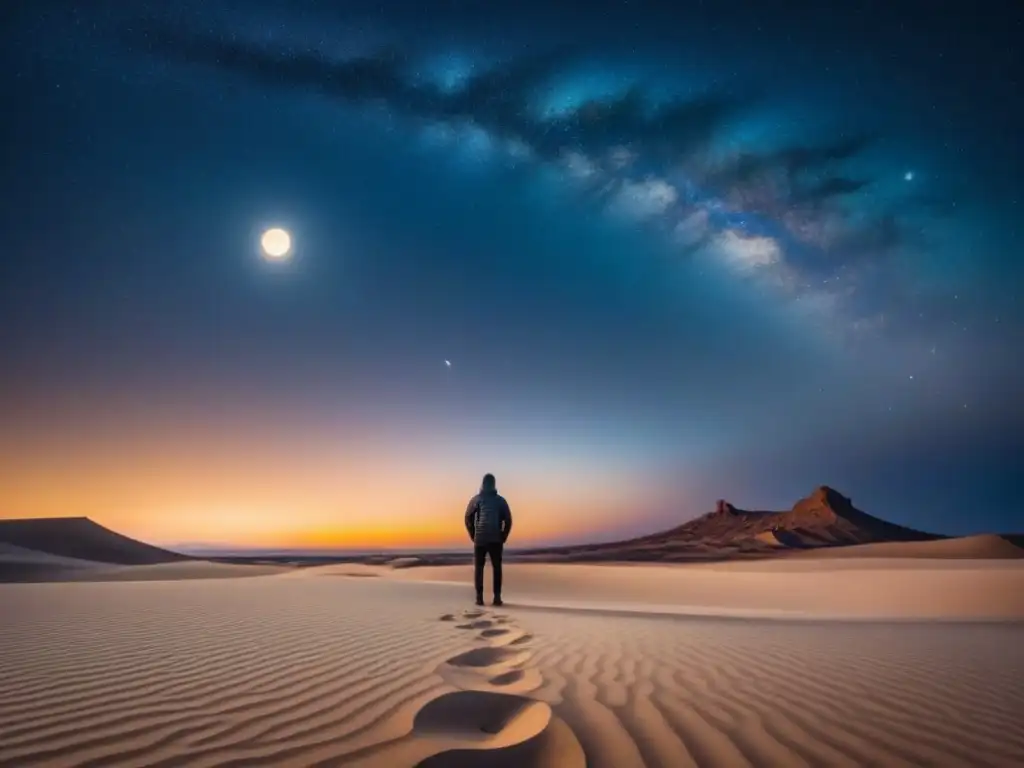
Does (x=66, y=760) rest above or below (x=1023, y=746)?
above

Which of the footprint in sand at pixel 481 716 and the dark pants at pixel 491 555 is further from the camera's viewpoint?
the dark pants at pixel 491 555

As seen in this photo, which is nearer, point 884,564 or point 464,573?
point 464,573

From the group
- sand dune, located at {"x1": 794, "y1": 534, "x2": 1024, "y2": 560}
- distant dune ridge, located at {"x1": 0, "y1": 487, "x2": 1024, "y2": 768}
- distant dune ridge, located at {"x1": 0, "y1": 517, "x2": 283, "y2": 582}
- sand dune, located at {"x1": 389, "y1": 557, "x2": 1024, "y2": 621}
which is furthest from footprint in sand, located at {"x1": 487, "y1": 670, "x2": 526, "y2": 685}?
sand dune, located at {"x1": 794, "y1": 534, "x2": 1024, "y2": 560}

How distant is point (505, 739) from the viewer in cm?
294

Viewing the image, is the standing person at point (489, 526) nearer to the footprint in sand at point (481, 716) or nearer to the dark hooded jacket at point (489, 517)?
the dark hooded jacket at point (489, 517)

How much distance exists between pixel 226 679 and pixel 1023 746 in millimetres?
4732

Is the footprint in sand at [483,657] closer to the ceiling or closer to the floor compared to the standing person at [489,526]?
closer to the floor

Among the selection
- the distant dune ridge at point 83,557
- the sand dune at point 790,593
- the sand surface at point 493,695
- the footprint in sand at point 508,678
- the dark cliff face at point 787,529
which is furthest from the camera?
the dark cliff face at point 787,529

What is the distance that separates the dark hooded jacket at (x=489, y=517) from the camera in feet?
32.8

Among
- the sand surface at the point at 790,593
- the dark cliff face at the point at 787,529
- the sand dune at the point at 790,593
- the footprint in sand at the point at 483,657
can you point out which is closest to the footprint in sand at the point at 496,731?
the footprint in sand at the point at 483,657

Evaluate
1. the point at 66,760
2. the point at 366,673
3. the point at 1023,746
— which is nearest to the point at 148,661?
the point at 366,673

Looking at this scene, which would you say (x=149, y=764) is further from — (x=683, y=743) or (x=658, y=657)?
(x=658, y=657)

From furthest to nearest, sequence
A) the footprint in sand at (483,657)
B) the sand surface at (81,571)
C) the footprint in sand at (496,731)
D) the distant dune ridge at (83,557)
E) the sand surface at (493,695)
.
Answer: the distant dune ridge at (83,557) → the sand surface at (81,571) → the footprint in sand at (483,657) → the sand surface at (493,695) → the footprint in sand at (496,731)

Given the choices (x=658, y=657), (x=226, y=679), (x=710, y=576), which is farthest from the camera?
(x=710, y=576)
